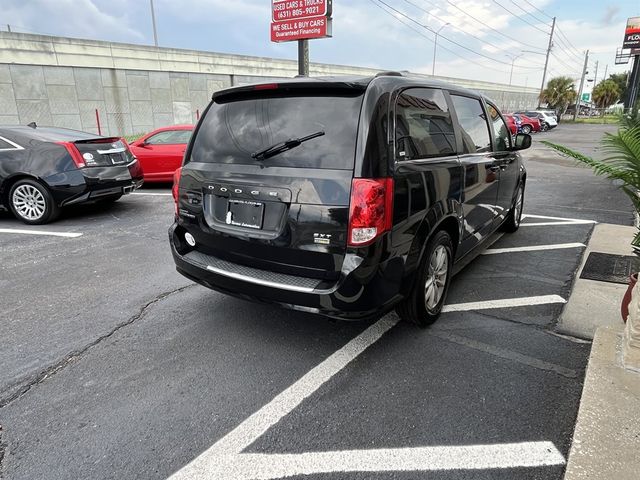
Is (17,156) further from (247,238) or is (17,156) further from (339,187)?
(339,187)

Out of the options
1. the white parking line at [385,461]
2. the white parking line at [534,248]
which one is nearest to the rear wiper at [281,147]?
the white parking line at [385,461]

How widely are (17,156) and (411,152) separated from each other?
20.7 feet

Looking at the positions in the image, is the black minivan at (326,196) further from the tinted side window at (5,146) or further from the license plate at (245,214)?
the tinted side window at (5,146)

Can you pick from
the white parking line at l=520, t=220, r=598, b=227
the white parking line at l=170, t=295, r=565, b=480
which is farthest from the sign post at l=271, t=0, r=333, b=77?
the white parking line at l=170, t=295, r=565, b=480

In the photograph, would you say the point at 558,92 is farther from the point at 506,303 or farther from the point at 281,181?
the point at 281,181

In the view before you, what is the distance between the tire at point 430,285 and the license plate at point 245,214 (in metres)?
1.19

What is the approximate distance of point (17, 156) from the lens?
6.58 m

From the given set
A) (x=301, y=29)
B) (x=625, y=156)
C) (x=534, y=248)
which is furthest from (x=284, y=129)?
(x=301, y=29)

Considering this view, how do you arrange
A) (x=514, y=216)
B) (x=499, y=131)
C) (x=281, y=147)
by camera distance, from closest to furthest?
(x=281, y=147), (x=499, y=131), (x=514, y=216)

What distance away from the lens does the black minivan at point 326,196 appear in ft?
8.61

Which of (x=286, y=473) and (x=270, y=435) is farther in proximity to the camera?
(x=270, y=435)

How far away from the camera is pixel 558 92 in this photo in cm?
5328

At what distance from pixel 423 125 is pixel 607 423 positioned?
2.11 meters

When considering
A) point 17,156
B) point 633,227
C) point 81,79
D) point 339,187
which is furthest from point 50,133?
point 81,79
